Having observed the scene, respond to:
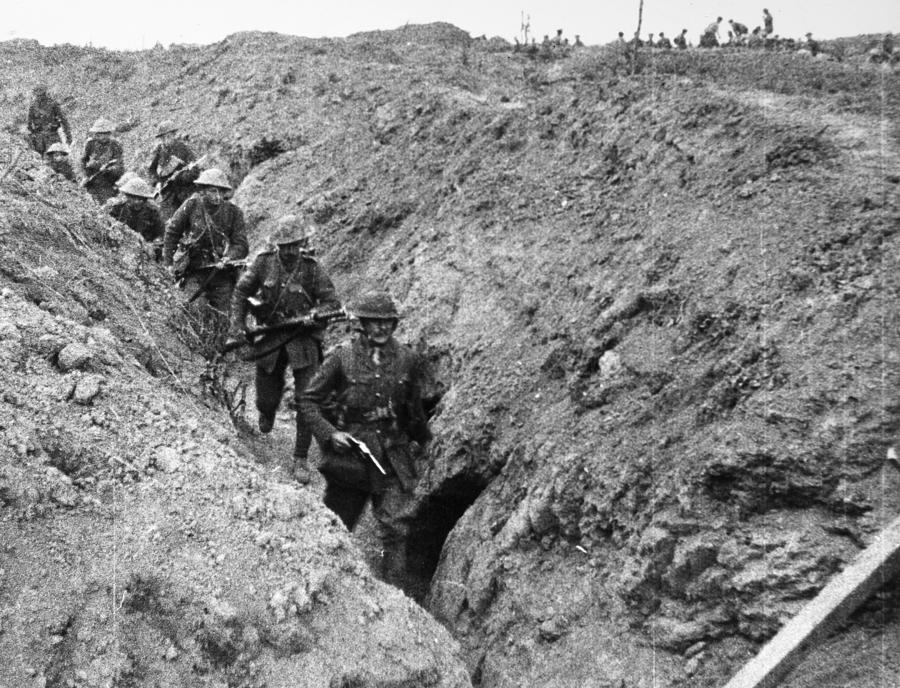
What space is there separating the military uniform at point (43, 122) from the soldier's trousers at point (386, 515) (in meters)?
10.6

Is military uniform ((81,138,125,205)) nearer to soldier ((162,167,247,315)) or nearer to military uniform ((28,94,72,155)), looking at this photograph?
military uniform ((28,94,72,155))

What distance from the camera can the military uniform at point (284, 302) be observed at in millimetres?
7504

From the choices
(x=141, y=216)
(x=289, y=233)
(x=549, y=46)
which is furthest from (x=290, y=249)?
(x=549, y=46)

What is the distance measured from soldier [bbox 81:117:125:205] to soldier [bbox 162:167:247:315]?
457 cm

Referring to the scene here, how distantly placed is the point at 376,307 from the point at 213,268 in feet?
12.3

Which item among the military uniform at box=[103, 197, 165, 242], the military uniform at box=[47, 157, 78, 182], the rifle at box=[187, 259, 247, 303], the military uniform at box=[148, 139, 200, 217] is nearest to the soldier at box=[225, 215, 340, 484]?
the rifle at box=[187, 259, 247, 303]

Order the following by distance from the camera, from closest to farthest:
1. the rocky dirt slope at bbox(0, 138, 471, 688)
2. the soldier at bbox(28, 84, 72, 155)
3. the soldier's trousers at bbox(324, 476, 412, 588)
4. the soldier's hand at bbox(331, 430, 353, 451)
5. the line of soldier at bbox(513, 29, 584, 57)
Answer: the rocky dirt slope at bbox(0, 138, 471, 688)
the soldier's hand at bbox(331, 430, 353, 451)
the soldier's trousers at bbox(324, 476, 412, 588)
the soldier at bbox(28, 84, 72, 155)
the line of soldier at bbox(513, 29, 584, 57)

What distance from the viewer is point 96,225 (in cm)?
807

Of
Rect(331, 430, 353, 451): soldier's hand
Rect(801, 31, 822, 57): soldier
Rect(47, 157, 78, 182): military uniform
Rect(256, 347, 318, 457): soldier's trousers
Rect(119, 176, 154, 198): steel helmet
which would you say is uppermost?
Rect(801, 31, 822, 57): soldier

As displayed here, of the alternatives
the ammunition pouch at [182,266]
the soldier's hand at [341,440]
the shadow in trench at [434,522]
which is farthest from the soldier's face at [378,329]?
the ammunition pouch at [182,266]

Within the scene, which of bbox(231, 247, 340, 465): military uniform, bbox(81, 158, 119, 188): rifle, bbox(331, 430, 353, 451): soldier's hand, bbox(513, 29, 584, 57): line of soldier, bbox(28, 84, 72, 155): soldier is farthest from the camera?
bbox(513, 29, 584, 57): line of soldier

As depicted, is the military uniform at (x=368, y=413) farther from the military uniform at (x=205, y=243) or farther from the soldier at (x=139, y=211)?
the soldier at (x=139, y=211)

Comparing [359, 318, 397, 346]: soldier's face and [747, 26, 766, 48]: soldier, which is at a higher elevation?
[747, 26, 766, 48]: soldier

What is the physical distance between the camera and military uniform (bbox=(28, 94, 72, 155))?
45.9 ft
